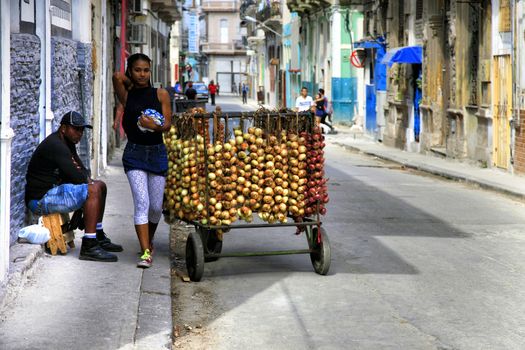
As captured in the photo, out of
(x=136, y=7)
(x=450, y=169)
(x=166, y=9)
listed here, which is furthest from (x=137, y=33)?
(x=450, y=169)

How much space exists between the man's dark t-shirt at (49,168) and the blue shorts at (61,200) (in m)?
0.06

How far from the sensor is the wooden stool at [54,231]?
9405 mm

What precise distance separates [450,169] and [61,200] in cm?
1313

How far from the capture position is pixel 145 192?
30.1 ft

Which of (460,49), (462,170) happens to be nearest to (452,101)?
(460,49)

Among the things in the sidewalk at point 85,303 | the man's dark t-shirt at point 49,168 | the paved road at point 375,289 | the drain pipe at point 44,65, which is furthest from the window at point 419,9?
the man's dark t-shirt at point 49,168

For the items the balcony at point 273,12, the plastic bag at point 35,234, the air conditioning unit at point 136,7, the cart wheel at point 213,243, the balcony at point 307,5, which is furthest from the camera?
the balcony at point 273,12

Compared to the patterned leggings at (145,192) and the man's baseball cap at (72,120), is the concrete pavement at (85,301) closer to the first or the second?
the patterned leggings at (145,192)

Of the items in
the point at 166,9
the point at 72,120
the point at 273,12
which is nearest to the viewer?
the point at 72,120

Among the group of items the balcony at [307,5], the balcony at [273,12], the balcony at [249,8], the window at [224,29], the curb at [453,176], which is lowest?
the curb at [453,176]

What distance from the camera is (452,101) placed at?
2381 centimetres

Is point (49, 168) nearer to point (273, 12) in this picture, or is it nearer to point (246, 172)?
point (246, 172)

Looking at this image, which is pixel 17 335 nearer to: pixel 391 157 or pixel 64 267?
pixel 64 267

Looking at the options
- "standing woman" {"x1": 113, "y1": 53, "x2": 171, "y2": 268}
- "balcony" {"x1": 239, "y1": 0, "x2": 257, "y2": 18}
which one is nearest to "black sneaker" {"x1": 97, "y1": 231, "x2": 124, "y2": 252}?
"standing woman" {"x1": 113, "y1": 53, "x2": 171, "y2": 268}
